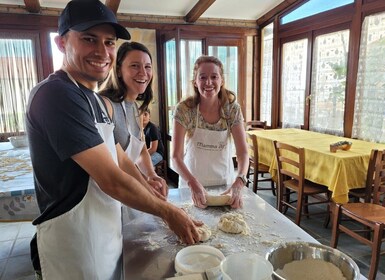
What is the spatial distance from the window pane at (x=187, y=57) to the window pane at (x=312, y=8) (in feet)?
4.79

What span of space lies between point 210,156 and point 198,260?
3.14 ft

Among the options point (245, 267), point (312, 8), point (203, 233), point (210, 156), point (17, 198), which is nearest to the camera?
point (245, 267)

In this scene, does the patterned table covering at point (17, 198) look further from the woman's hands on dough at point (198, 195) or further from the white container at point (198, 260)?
the white container at point (198, 260)

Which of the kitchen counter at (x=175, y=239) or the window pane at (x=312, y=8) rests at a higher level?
the window pane at (x=312, y=8)

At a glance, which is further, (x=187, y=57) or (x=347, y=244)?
(x=187, y=57)

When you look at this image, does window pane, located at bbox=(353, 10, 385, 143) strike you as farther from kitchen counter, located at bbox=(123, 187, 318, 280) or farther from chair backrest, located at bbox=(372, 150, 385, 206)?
kitchen counter, located at bbox=(123, 187, 318, 280)

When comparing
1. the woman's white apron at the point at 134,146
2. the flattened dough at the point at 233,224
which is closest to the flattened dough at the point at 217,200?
the flattened dough at the point at 233,224

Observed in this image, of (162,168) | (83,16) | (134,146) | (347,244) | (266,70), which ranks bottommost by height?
(347,244)

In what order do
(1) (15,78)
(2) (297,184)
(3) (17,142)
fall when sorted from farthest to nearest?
1. (1) (15,78)
2. (3) (17,142)
3. (2) (297,184)

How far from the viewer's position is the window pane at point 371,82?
3.22 metres

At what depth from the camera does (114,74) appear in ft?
5.31

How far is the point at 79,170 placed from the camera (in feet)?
2.85

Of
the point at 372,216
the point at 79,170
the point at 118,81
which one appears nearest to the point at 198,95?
the point at 118,81

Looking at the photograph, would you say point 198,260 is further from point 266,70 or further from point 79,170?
point 266,70
